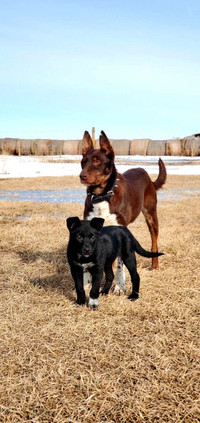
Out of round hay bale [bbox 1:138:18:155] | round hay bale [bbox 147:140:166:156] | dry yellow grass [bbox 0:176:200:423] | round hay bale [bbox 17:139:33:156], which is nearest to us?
dry yellow grass [bbox 0:176:200:423]

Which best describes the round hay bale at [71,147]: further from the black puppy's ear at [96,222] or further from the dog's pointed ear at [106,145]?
the black puppy's ear at [96,222]

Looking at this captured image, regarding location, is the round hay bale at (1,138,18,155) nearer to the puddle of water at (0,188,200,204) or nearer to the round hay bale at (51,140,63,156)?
the round hay bale at (51,140,63,156)

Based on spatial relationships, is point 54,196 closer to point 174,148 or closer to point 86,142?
point 86,142

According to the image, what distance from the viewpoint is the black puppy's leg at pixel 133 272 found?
388 centimetres

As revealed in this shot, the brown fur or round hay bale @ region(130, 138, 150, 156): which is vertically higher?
round hay bale @ region(130, 138, 150, 156)

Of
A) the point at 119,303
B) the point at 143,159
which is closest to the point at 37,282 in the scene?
the point at 119,303

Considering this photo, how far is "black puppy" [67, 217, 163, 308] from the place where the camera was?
135 inches

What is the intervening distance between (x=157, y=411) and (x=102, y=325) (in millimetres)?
1184

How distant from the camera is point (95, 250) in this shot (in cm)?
347

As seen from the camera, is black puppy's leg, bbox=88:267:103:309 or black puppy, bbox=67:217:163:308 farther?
black puppy's leg, bbox=88:267:103:309

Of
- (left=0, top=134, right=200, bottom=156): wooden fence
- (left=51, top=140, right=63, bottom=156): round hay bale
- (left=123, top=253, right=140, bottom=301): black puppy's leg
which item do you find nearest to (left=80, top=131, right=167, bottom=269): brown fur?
(left=123, top=253, right=140, bottom=301): black puppy's leg

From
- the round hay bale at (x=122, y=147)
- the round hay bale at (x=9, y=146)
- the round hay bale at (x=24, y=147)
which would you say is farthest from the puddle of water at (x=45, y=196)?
the round hay bale at (x=9, y=146)

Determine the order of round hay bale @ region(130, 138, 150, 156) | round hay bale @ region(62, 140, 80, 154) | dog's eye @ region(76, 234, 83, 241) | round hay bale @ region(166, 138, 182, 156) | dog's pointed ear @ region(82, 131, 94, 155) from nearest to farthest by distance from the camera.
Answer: dog's eye @ region(76, 234, 83, 241), dog's pointed ear @ region(82, 131, 94, 155), round hay bale @ region(166, 138, 182, 156), round hay bale @ region(130, 138, 150, 156), round hay bale @ region(62, 140, 80, 154)

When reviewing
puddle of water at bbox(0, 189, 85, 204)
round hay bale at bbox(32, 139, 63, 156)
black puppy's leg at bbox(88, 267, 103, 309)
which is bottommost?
puddle of water at bbox(0, 189, 85, 204)
